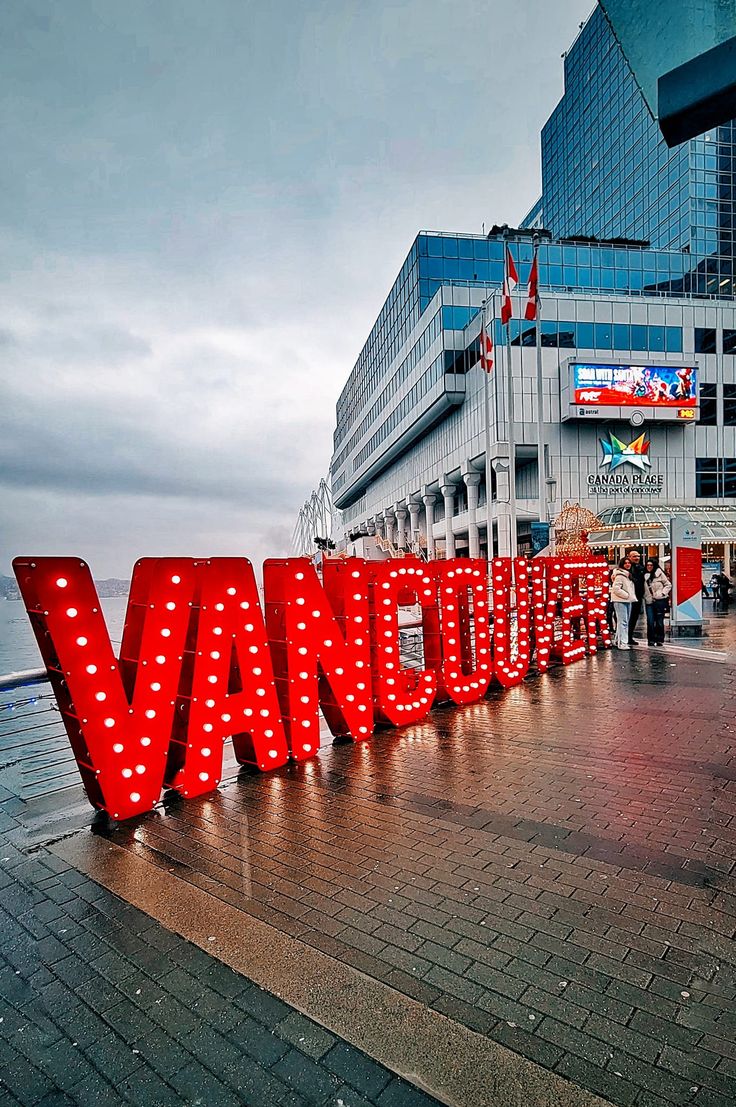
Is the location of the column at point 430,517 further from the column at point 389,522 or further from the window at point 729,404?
the window at point 729,404

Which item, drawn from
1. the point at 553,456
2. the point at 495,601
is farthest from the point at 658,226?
the point at 495,601

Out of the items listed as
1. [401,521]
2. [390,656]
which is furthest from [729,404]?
[390,656]

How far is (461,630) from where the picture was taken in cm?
A: 973

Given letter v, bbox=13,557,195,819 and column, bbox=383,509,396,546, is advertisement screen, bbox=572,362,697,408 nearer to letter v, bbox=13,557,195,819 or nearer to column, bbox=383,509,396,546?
column, bbox=383,509,396,546

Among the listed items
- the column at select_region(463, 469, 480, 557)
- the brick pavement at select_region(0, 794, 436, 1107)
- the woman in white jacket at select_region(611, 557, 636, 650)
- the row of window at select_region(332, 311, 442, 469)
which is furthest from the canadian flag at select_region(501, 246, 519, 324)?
the brick pavement at select_region(0, 794, 436, 1107)

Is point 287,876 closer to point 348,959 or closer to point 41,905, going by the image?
point 348,959

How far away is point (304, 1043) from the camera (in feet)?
9.21

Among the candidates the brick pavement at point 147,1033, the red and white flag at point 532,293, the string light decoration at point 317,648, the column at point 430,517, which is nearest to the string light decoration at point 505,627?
the string light decoration at point 317,648

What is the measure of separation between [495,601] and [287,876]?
680cm

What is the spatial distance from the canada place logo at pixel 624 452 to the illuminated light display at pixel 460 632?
36.2 metres

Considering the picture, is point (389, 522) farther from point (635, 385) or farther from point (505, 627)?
point (505, 627)

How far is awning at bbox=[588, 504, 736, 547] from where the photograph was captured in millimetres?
35844

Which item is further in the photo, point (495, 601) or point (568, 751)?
point (495, 601)

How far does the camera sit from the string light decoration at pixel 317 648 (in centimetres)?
710
